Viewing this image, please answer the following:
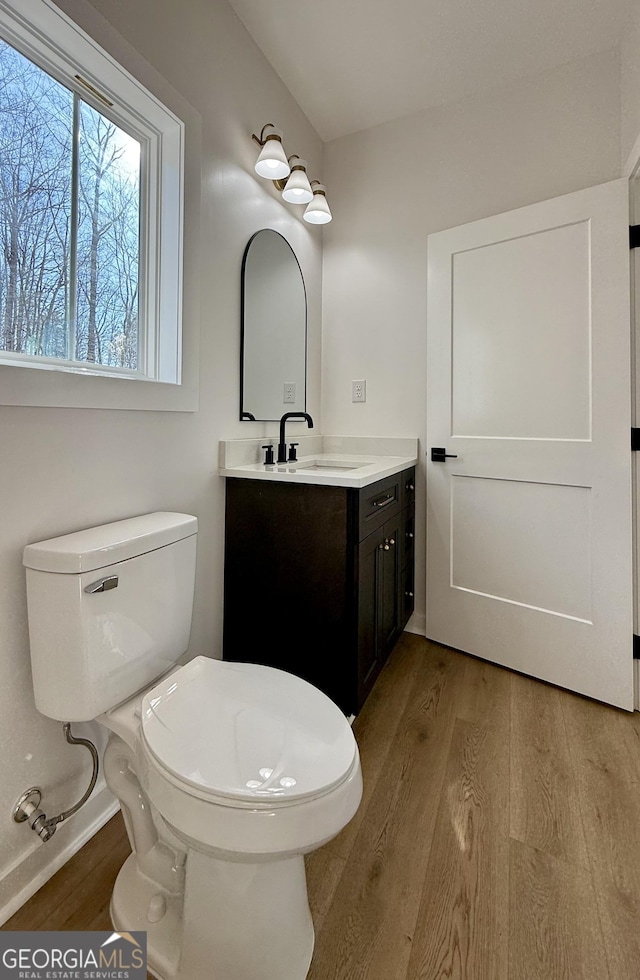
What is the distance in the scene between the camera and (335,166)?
2.33m

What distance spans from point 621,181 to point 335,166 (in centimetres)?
140

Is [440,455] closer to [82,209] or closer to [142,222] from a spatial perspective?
[142,222]

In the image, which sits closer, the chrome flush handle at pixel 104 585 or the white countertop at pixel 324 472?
the chrome flush handle at pixel 104 585

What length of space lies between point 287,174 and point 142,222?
2.33 ft

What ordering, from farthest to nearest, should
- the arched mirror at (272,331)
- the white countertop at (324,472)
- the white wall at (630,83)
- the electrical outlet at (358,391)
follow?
the electrical outlet at (358,391), the arched mirror at (272,331), the white wall at (630,83), the white countertop at (324,472)

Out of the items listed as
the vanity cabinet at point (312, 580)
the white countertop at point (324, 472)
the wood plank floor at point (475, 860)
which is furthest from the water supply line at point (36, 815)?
the white countertop at point (324, 472)

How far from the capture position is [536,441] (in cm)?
179

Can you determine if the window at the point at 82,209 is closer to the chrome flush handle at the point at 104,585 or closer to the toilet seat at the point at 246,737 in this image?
the chrome flush handle at the point at 104,585

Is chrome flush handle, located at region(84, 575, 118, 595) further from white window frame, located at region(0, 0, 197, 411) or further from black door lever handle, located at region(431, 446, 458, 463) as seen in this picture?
black door lever handle, located at region(431, 446, 458, 463)

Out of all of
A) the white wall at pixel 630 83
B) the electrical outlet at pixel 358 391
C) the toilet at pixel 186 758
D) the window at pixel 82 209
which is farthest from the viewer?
the electrical outlet at pixel 358 391

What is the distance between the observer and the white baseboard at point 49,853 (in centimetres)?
93

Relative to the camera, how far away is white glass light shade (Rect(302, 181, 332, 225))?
197cm

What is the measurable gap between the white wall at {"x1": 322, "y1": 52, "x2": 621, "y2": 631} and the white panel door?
165mm

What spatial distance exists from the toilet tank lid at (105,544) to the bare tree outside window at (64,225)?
454 mm
